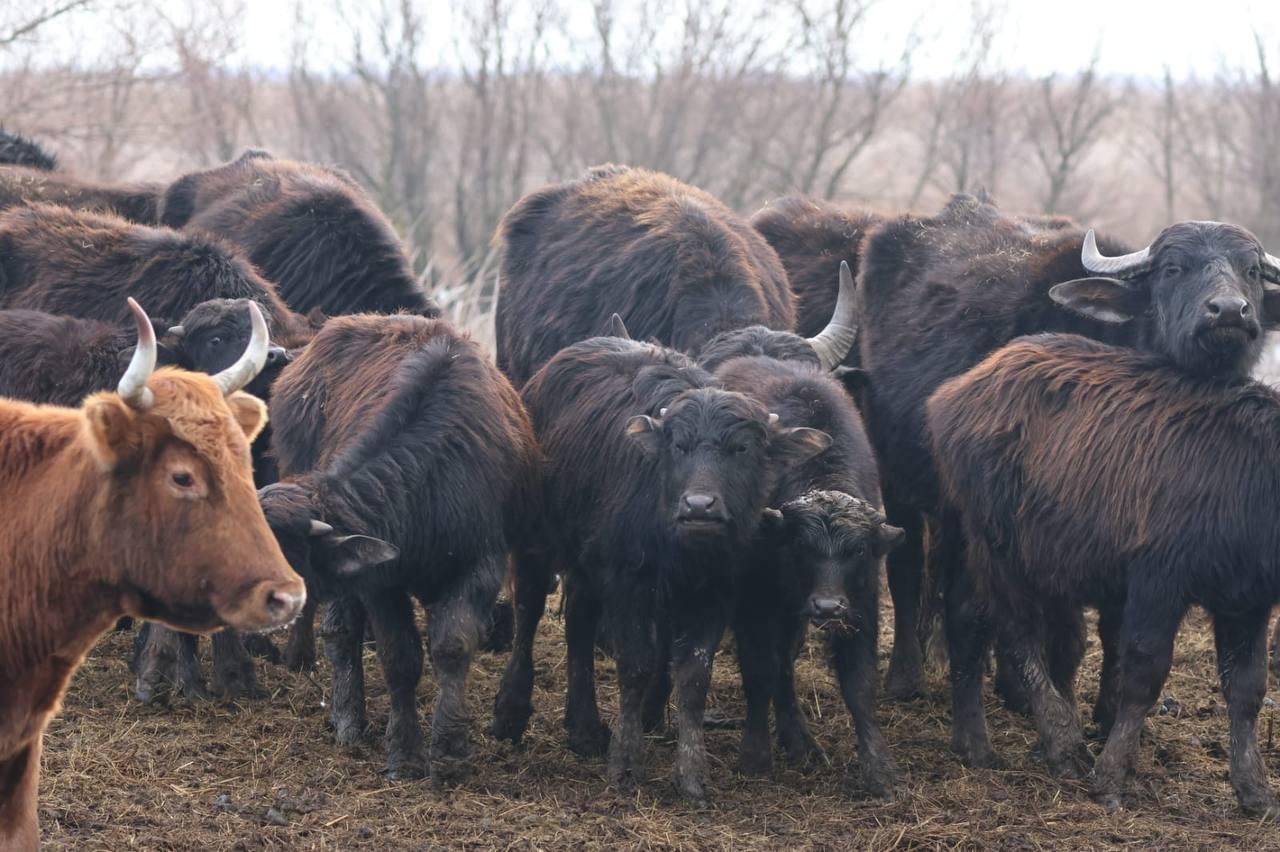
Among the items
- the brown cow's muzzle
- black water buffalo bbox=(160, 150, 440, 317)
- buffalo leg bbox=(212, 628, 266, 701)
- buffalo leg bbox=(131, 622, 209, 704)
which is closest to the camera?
the brown cow's muzzle

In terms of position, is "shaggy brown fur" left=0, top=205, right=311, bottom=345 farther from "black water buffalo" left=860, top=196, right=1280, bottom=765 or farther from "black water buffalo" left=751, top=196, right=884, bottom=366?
"black water buffalo" left=860, top=196, right=1280, bottom=765

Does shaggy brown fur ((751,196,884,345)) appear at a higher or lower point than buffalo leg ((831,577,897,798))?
higher

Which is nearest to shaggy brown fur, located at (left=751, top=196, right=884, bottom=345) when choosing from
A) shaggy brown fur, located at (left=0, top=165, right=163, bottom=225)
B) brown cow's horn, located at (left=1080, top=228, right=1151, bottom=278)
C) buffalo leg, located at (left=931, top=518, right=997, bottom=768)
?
brown cow's horn, located at (left=1080, top=228, right=1151, bottom=278)

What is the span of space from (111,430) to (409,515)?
2.16 metres

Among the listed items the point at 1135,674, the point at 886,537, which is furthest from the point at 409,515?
the point at 1135,674

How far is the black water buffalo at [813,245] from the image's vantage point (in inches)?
437

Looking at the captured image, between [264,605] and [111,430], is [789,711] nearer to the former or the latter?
[264,605]

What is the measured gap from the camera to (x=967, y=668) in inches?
321

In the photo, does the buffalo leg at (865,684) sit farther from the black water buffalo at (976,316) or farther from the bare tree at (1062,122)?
the bare tree at (1062,122)

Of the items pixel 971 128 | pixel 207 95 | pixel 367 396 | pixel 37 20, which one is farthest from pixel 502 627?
pixel 971 128

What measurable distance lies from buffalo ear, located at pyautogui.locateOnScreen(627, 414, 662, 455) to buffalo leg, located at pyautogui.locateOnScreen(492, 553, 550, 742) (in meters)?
1.18

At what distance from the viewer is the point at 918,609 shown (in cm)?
946

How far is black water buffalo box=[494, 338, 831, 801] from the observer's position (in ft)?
23.5

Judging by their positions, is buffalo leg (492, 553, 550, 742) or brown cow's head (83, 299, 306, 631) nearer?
brown cow's head (83, 299, 306, 631)
